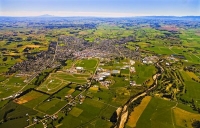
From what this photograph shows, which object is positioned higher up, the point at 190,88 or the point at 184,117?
the point at 190,88

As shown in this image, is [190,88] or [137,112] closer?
[137,112]

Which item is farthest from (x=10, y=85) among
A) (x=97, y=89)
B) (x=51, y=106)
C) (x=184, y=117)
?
(x=184, y=117)

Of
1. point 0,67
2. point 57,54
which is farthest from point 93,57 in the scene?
point 0,67

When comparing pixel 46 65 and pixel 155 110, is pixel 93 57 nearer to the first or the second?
pixel 46 65

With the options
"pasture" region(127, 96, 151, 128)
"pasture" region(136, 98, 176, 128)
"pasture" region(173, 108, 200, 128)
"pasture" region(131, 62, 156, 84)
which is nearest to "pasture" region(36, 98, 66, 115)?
"pasture" region(127, 96, 151, 128)

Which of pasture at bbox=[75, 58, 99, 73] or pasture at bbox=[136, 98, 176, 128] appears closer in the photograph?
pasture at bbox=[136, 98, 176, 128]

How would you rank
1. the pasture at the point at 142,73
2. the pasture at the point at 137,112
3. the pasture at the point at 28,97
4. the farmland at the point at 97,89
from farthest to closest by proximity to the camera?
the pasture at the point at 142,73
the pasture at the point at 28,97
the farmland at the point at 97,89
the pasture at the point at 137,112

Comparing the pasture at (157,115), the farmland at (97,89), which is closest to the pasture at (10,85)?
the farmland at (97,89)

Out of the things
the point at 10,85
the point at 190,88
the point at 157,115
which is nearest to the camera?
the point at 157,115

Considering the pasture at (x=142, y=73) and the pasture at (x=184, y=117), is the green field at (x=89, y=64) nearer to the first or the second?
the pasture at (x=142, y=73)

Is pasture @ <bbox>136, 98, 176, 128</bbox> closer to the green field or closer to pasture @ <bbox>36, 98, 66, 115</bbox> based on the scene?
pasture @ <bbox>36, 98, 66, 115</bbox>

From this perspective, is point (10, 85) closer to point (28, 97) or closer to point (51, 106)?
point (28, 97)
